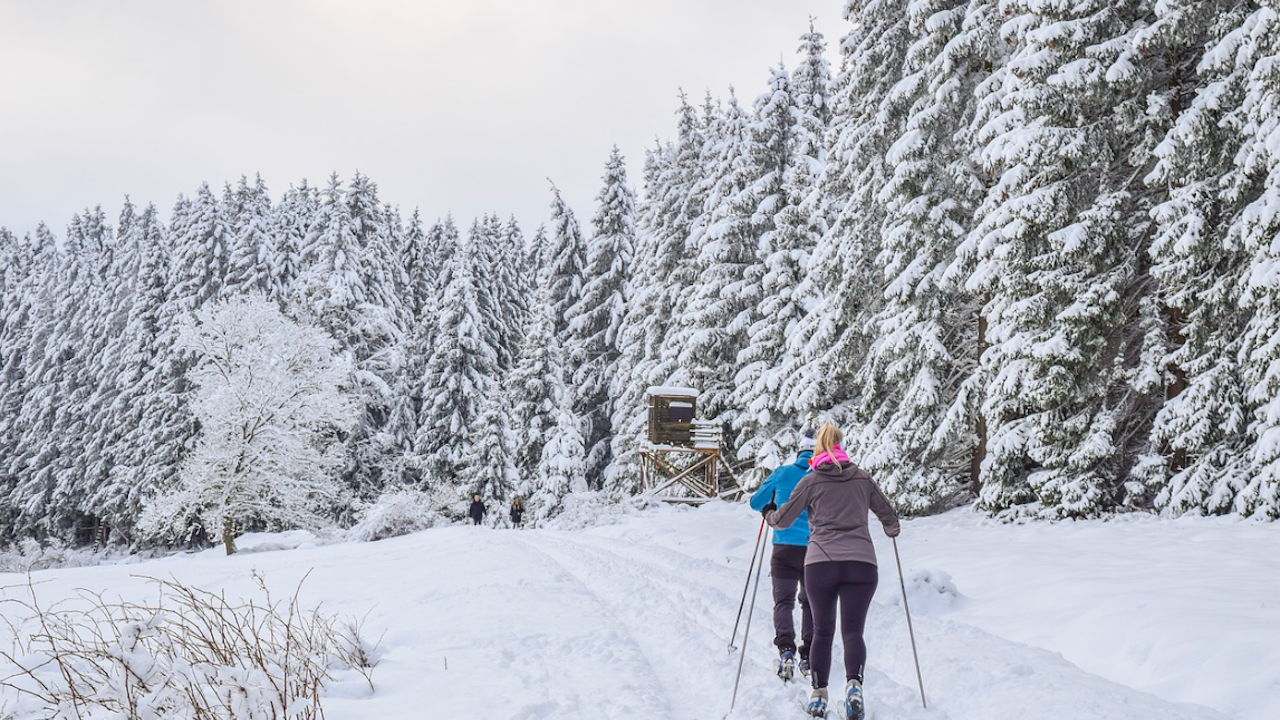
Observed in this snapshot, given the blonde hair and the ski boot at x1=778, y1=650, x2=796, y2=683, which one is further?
the ski boot at x1=778, y1=650, x2=796, y2=683

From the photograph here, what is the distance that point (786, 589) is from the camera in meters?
6.52

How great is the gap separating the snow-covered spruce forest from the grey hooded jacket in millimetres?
7188

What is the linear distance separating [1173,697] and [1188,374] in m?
7.36

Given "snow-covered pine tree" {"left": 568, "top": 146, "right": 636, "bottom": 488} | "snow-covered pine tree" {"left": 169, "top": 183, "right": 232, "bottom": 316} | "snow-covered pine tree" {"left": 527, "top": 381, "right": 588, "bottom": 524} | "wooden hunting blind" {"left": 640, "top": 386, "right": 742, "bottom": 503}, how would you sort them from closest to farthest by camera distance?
"wooden hunting blind" {"left": 640, "top": 386, "right": 742, "bottom": 503}
"snow-covered pine tree" {"left": 527, "top": 381, "right": 588, "bottom": 524}
"snow-covered pine tree" {"left": 568, "top": 146, "right": 636, "bottom": 488}
"snow-covered pine tree" {"left": 169, "top": 183, "right": 232, "bottom": 316}

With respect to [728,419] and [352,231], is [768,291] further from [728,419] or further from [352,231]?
[352,231]

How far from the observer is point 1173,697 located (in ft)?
17.5

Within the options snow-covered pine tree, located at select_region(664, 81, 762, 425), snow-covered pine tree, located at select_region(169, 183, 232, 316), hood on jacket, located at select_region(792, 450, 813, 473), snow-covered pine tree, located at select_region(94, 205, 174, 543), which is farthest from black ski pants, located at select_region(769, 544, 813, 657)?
snow-covered pine tree, located at select_region(169, 183, 232, 316)

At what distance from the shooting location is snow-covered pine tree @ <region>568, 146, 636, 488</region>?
35.5m

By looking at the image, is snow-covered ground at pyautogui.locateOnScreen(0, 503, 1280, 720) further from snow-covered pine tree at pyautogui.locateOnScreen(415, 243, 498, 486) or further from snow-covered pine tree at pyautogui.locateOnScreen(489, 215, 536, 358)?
snow-covered pine tree at pyautogui.locateOnScreen(489, 215, 536, 358)

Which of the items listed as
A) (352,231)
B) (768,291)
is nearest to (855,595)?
(768,291)

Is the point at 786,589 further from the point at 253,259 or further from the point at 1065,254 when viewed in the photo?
the point at 253,259

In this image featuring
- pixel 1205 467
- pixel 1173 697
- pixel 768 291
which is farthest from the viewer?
pixel 768 291

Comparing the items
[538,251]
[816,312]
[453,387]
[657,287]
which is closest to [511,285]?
[538,251]

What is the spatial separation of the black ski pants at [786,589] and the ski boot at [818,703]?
1129mm
